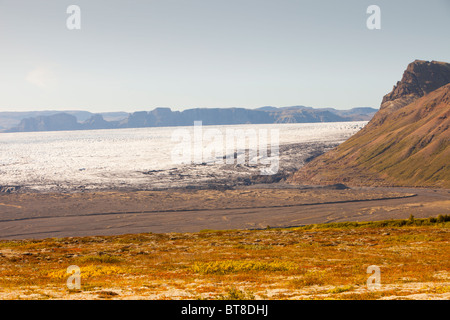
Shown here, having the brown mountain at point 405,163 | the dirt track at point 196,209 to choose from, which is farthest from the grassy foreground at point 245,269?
the brown mountain at point 405,163

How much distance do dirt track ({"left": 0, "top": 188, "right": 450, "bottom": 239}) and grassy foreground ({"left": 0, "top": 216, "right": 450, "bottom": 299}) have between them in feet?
179

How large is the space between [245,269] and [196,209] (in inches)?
3995

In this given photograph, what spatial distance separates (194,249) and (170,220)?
228ft

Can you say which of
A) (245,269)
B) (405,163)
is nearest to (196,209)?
(245,269)

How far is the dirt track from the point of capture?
4067 inches

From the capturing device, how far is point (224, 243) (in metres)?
47.2

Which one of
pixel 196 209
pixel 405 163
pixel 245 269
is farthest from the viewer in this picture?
pixel 405 163

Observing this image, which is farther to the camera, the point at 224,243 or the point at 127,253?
the point at 224,243

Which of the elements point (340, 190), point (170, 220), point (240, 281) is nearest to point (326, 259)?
point (240, 281)

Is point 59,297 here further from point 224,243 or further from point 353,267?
A: point 224,243

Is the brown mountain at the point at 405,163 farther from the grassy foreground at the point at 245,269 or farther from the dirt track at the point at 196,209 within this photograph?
the grassy foreground at the point at 245,269

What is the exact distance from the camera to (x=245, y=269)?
26.8 meters

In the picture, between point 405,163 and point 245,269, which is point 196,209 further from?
point 405,163
